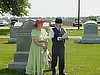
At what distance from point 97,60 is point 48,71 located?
3.14m

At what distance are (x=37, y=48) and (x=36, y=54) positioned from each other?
169mm

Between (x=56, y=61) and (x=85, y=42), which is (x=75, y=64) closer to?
(x=56, y=61)

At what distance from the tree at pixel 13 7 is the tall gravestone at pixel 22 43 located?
99.0ft

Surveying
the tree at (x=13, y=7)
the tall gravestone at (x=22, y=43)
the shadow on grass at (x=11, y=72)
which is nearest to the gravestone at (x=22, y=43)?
the tall gravestone at (x=22, y=43)

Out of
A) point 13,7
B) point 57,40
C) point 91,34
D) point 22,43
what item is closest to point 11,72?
point 22,43

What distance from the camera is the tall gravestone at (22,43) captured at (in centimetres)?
1017

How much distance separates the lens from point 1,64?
37.5 ft

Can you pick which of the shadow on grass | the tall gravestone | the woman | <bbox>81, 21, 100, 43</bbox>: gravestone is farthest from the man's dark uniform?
<bbox>81, 21, 100, 43</bbox>: gravestone

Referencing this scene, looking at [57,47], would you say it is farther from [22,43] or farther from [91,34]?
[91,34]

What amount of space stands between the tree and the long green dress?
32190 mm

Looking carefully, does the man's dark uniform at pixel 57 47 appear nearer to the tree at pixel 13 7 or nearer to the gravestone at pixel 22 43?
the gravestone at pixel 22 43

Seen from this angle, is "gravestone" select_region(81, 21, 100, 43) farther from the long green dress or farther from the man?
the long green dress

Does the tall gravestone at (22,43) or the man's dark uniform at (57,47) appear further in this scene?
the tall gravestone at (22,43)

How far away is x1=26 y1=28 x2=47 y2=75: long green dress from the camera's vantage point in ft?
27.1
